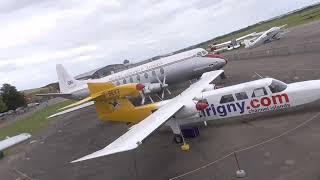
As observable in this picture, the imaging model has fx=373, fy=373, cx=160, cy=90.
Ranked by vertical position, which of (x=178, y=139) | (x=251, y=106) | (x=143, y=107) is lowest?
(x=178, y=139)

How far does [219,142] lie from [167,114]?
3.48 metres

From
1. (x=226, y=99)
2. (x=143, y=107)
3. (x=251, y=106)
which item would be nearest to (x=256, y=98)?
(x=251, y=106)

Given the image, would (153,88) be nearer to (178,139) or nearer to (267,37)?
(178,139)

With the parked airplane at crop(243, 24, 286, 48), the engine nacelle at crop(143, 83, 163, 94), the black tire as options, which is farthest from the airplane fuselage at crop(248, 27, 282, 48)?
the black tire

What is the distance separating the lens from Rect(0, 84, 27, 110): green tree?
276ft

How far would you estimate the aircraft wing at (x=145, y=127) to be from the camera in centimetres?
1525

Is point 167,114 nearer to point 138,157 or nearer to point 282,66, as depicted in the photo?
point 138,157

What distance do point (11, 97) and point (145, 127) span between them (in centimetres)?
7357

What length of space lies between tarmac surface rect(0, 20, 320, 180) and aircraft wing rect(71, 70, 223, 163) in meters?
2.39

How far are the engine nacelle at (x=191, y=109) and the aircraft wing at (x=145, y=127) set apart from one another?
0.35 m

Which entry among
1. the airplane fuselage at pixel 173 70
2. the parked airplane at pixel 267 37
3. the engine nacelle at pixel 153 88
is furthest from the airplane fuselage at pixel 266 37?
the engine nacelle at pixel 153 88

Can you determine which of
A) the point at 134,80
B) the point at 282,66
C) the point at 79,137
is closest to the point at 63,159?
the point at 79,137

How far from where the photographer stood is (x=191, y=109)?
23016 mm

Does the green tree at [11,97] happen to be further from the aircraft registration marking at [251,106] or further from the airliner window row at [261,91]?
the airliner window row at [261,91]
